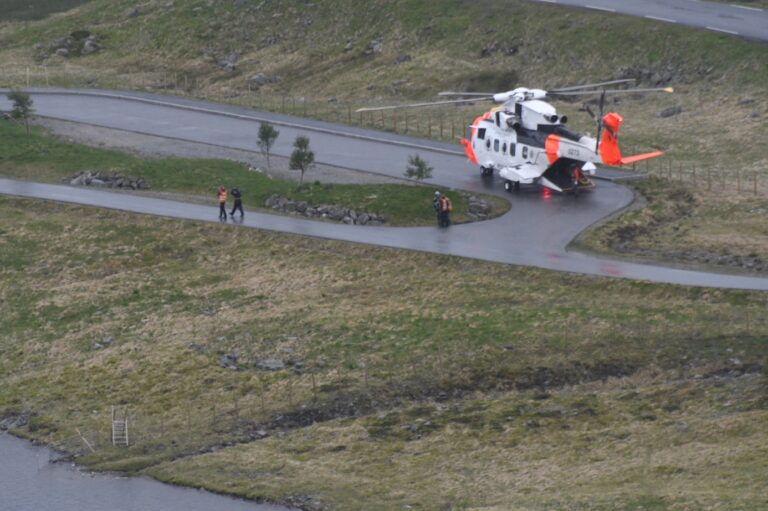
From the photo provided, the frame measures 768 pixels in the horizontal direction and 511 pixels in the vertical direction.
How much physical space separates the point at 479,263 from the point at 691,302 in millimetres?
11032

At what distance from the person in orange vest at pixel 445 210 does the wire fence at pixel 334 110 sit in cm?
1372

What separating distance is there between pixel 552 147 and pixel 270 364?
2288cm

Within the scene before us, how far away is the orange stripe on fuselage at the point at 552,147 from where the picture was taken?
77.8 meters

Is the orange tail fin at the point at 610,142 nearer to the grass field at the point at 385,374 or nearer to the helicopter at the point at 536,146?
the helicopter at the point at 536,146

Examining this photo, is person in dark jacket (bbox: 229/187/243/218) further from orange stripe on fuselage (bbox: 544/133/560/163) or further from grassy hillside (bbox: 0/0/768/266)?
grassy hillside (bbox: 0/0/768/266)

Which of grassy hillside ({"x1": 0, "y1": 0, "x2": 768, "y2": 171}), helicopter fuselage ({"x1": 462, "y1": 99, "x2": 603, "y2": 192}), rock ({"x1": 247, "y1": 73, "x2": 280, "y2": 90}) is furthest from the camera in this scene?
rock ({"x1": 247, "y1": 73, "x2": 280, "y2": 90})

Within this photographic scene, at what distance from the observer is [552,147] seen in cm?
7800

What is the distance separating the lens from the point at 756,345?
58844mm

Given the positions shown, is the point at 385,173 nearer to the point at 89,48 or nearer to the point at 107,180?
the point at 107,180

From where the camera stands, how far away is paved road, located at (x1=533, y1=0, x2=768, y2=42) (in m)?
102

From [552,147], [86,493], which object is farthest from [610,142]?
[86,493]

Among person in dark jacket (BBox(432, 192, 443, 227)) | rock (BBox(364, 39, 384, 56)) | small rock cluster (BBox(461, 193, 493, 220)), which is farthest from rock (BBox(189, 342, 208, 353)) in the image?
rock (BBox(364, 39, 384, 56))

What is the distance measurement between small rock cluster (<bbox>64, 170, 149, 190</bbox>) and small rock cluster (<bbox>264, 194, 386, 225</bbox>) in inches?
374

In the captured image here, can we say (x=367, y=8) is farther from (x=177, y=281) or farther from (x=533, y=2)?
(x=177, y=281)
